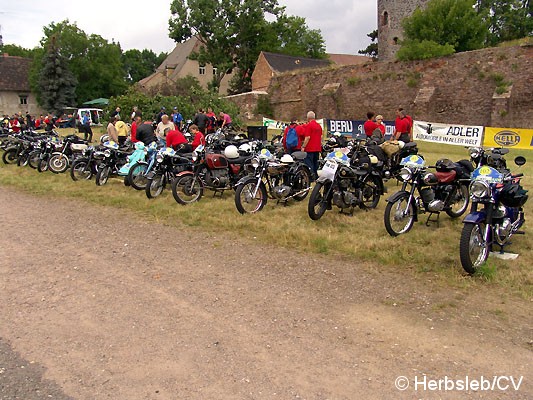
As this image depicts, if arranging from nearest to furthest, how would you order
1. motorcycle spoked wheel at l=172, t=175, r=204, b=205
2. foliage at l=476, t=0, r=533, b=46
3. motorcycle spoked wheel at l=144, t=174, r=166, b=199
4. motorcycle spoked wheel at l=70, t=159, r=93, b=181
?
motorcycle spoked wheel at l=172, t=175, r=204, b=205, motorcycle spoked wheel at l=144, t=174, r=166, b=199, motorcycle spoked wheel at l=70, t=159, r=93, b=181, foliage at l=476, t=0, r=533, b=46

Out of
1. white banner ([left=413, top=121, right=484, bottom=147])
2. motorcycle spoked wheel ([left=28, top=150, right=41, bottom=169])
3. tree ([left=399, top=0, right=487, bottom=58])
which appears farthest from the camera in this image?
tree ([left=399, top=0, right=487, bottom=58])

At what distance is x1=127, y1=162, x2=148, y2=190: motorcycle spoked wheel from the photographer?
10.0 meters

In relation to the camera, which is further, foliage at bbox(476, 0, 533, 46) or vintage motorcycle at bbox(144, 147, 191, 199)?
foliage at bbox(476, 0, 533, 46)

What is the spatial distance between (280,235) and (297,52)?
57.0 meters

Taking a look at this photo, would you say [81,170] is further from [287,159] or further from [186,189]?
[287,159]

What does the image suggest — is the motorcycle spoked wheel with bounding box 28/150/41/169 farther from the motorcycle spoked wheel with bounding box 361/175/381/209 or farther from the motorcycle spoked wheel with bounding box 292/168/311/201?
the motorcycle spoked wheel with bounding box 361/175/381/209

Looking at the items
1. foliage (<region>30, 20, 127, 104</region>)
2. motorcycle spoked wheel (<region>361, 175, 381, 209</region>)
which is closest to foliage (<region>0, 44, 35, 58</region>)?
foliage (<region>30, 20, 127, 104</region>)

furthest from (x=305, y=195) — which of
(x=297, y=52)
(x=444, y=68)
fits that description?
(x=297, y=52)

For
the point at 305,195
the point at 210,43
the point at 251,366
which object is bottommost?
the point at 251,366

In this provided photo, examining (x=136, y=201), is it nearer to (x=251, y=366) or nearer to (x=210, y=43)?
(x=251, y=366)

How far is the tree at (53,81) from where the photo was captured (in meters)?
51.0

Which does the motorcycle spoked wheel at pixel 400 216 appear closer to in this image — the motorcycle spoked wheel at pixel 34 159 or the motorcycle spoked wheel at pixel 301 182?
the motorcycle spoked wheel at pixel 301 182

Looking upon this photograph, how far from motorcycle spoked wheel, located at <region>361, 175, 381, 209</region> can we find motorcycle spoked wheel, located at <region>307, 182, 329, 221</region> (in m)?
0.99

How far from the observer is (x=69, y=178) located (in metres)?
11.9
